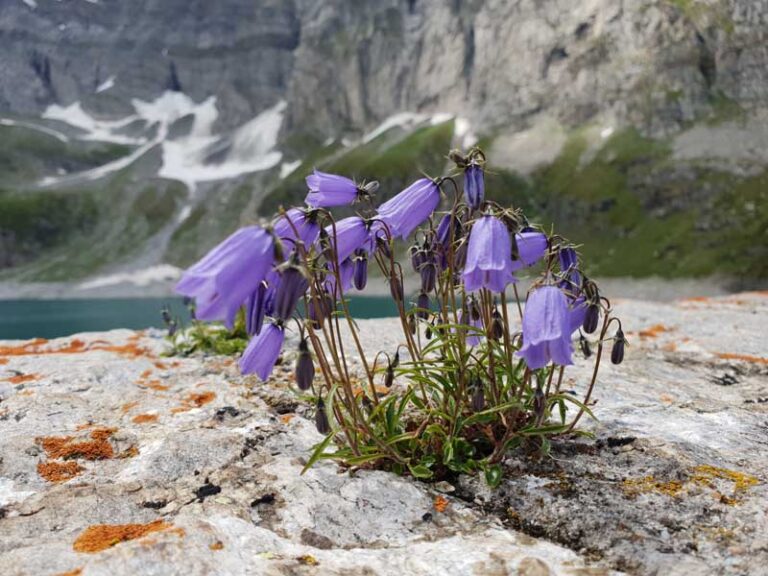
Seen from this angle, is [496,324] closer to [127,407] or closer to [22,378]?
[127,407]

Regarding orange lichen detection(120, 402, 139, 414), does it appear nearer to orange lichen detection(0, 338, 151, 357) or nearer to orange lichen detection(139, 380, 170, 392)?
orange lichen detection(139, 380, 170, 392)

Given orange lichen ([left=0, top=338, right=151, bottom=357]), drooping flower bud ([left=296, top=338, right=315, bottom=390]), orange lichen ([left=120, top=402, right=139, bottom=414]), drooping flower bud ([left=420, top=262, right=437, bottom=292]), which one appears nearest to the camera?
drooping flower bud ([left=296, top=338, right=315, bottom=390])

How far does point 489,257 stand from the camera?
3551mm

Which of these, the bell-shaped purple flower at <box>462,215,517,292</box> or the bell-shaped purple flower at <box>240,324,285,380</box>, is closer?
the bell-shaped purple flower at <box>462,215,517,292</box>

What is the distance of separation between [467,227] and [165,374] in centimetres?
524

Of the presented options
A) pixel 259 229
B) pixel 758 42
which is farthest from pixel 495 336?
pixel 758 42

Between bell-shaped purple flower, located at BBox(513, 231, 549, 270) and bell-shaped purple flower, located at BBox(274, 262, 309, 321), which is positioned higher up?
bell-shaped purple flower, located at BBox(513, 231, 549, 270)

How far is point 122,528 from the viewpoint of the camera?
3.39 meters

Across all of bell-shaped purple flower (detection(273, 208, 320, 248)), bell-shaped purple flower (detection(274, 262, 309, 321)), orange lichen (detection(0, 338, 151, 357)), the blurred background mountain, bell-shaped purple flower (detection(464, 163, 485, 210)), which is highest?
the blurred background mountain

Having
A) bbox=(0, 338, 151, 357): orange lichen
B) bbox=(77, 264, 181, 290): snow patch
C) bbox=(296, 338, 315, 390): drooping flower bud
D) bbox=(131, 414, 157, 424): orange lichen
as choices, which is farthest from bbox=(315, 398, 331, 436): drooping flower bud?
bbox=(77, 264, 181, 290): snow patch

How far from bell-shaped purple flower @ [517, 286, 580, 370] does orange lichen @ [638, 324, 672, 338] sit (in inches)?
317

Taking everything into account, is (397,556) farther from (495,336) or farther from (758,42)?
(758,42)

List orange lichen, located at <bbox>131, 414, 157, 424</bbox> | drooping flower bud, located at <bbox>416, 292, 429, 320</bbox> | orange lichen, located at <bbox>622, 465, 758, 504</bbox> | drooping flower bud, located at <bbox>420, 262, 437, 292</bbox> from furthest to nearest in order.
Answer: orange lichen, located at <bbox>131, 414, 157, 424</bbox> → drooping flower bud, located at <bbox>416, 292, 429, 320</bbox> → drooping flower bud, located at <bbox>420, 262, 437, 292</bbox> → orange lichen, located at <bbox>622, 465, 758, 504</bbox>

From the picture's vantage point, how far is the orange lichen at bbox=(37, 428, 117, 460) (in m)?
4.61
